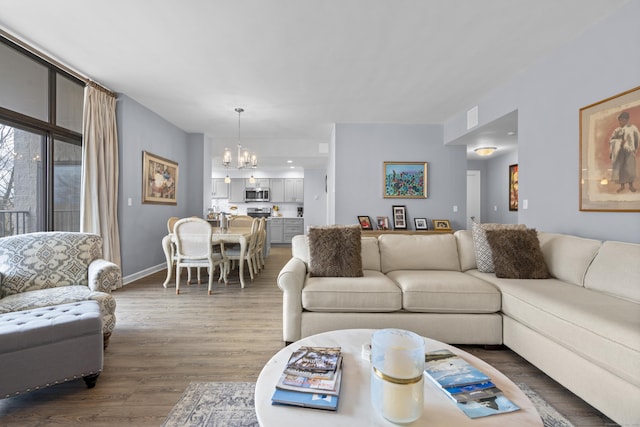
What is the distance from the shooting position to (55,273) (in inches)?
89.7

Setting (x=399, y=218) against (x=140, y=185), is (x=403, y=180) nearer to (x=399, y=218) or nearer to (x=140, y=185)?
(x=399, y=218)

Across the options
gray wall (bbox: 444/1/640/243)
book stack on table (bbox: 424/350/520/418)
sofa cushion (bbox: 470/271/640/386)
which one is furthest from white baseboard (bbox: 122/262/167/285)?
gray wall (bbox: 444/1/640/243)

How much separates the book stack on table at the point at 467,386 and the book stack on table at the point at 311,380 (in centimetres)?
39

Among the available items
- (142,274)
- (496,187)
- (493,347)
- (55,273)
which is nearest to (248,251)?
(142,274)

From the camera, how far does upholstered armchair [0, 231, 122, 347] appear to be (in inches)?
79.4

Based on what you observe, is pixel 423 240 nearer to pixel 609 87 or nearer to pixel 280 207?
pixel 609 87

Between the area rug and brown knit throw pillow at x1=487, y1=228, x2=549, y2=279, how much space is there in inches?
36.2

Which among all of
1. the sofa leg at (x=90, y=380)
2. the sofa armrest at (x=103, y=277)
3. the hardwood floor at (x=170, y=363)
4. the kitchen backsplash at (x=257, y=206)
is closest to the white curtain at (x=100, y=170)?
the hardwood floor at (x=170, y=363)

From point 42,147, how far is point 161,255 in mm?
2459

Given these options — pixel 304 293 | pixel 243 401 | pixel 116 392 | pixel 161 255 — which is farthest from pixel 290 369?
pixel 161 255

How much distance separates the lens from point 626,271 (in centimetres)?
188

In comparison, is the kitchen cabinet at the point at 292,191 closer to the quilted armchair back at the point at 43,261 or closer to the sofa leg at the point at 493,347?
the quilted armchair back at the point at 43,261

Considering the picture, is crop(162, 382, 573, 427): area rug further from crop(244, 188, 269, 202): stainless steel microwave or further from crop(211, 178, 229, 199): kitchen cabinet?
crop(211, 178, 229, 199): kitchen cabinet

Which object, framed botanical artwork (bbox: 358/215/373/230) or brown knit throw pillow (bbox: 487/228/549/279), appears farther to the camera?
framed botanical artwork (bbox: 358/215/373/230)
